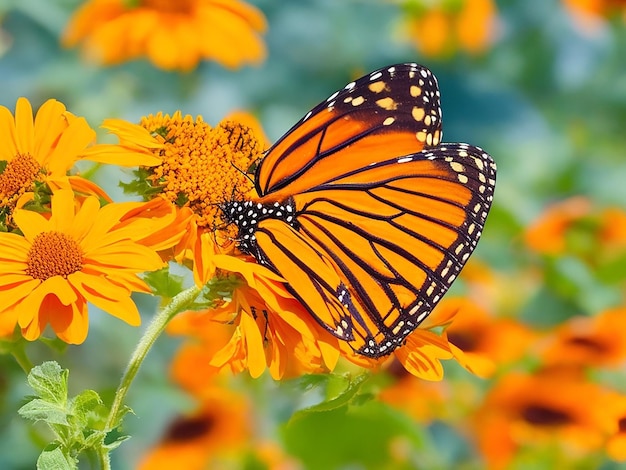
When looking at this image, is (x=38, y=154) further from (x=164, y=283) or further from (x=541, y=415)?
(x=541, y=415)

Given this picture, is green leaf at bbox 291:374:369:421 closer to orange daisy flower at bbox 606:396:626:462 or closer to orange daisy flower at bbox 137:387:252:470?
orange daisy flower at bbox 606:396:626:462

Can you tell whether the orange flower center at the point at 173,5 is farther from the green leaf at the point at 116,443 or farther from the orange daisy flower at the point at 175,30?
the green leaf at the point at 116,443

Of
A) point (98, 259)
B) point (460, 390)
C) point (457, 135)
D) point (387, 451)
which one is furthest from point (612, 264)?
point (98, 259)

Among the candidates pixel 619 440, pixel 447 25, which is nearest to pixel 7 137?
pixel 619 440

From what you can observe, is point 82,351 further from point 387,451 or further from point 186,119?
point 186,119

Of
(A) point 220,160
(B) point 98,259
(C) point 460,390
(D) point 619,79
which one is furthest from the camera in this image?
(D) point 619,79

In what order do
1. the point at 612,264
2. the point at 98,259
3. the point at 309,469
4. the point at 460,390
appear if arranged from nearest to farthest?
1. the point at 98,259
2. the point at 309,469
3. the point at 460,390
4. the point at 612,264

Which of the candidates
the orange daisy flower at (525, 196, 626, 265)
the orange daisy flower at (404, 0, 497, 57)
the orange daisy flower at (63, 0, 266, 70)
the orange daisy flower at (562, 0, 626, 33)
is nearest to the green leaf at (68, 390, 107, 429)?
the orange daisy flower at (63, 0, 266, 70)
